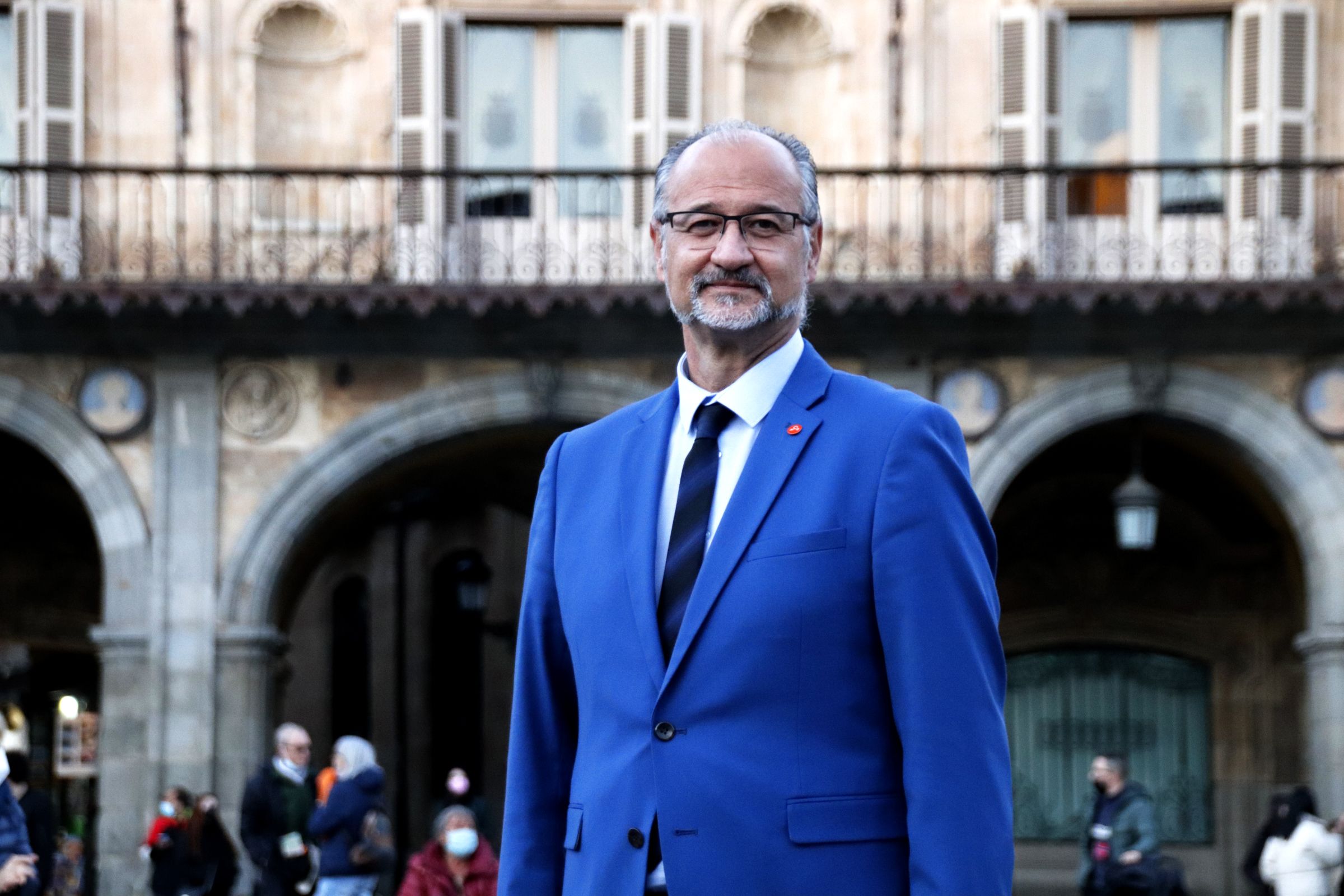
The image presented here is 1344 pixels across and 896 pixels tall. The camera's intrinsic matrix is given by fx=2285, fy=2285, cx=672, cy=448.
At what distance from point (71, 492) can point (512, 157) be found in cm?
548

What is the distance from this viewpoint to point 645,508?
3.23 metres

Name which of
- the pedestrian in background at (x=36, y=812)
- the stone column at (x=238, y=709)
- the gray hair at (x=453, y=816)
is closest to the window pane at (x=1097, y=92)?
the stone column at (x=238, y=709)

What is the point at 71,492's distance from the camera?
20.1m

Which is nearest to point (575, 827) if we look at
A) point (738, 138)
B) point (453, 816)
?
point (738, 138)

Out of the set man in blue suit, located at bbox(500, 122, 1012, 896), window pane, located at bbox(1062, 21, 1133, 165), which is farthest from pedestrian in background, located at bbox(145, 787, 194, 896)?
man in blue suit, located at bbox(500, 122, 1012, 896)

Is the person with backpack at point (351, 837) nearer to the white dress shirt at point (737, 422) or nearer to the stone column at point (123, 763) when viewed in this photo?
the stone column at point (123, 763)

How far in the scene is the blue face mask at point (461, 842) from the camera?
10.7m

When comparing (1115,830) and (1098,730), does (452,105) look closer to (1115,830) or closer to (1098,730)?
(1115,830)

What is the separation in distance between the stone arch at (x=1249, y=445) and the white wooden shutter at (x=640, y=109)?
3116 mm

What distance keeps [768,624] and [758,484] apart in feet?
0.68

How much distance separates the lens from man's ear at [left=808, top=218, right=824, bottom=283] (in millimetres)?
3223

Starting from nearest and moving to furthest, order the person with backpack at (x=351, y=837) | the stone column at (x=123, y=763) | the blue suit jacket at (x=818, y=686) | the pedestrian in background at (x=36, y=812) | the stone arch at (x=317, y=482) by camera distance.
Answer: the blue suit jacket at (x=818, y=686) < the pedestrian in background at (x=36, y=812) < the person with backpack at (x=351, y=837) < the stone column at (x=123, y=763) < the stone arch at (x=317, y=482)

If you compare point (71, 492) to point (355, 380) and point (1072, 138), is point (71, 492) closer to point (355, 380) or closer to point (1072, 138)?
point (355, 380)

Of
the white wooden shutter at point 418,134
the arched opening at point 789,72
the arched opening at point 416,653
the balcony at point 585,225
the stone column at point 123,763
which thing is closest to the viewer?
the stone column at point 123,763
